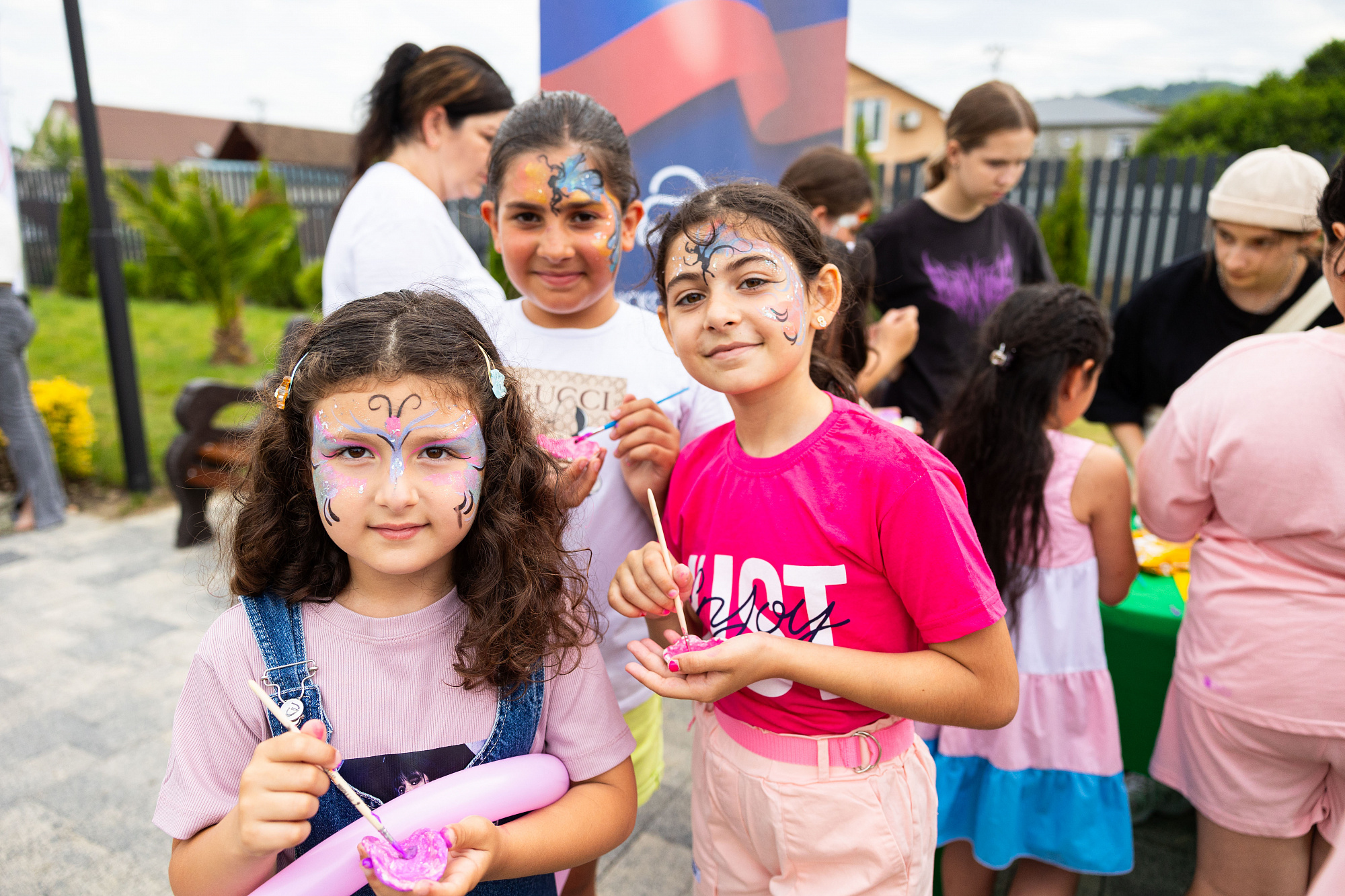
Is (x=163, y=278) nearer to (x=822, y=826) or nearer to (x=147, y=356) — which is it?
(x=147, y=356)

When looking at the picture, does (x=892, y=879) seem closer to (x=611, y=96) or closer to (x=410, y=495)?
(x=410, y=495)

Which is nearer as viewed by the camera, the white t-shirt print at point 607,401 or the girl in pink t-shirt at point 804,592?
the girl in pink t-shirt at point 804,592

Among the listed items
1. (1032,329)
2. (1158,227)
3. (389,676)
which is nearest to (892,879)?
(389,676)

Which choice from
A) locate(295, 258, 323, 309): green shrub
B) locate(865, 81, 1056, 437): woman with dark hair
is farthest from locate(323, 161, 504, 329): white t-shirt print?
locate(295, 258, 323, 309): green shrub

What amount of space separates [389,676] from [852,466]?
0.78 meters

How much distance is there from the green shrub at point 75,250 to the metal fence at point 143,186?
67 cm

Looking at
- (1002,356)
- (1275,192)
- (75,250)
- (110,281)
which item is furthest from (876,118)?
(1002,356)

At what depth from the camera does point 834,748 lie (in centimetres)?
134

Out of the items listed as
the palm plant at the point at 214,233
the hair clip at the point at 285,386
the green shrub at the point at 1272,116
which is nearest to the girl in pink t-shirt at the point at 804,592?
the hair clip at the point at 285,386

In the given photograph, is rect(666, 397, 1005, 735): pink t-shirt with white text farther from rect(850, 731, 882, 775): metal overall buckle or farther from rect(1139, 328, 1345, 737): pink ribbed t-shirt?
rect(1139, 328, 1345, 737): pink ribbed t-shirt

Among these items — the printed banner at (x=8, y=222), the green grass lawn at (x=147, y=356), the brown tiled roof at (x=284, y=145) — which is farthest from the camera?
the brown tiled roof at (x=284, y=145)

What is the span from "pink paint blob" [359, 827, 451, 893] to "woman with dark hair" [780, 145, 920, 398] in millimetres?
1384

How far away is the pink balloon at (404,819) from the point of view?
1.11 m

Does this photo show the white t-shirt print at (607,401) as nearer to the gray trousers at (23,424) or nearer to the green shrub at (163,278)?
the gray trousers at (23,424)
